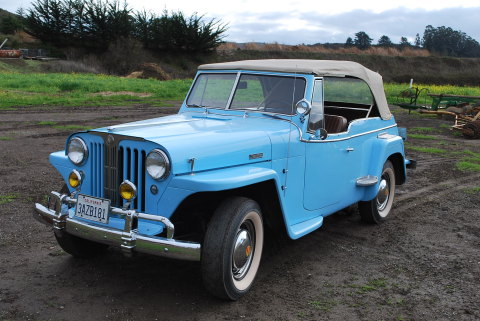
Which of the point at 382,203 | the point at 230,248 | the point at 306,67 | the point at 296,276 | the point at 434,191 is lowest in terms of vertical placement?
the point at 296,276

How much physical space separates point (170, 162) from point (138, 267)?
1364 millimetres

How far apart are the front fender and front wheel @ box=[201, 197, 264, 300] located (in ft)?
0.64

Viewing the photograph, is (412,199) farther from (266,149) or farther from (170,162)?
(170,162)

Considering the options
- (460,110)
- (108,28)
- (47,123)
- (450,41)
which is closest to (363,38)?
(450,41)

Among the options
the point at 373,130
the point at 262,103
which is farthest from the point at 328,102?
the point at 262,103

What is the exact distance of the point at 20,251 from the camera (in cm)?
456

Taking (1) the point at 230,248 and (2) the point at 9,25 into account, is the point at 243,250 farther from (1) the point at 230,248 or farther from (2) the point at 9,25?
(2) the point at 9,25

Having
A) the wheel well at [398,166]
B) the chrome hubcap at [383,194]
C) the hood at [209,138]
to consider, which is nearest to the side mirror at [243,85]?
the hood at [209,138]

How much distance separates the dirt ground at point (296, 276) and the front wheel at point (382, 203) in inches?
5.1

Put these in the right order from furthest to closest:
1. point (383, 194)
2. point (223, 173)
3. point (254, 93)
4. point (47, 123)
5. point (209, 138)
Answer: point (47, 123), point (383, 194), point (254, 93), point (209, 138), point (223, 173)

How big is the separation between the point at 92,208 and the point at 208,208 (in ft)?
2.94

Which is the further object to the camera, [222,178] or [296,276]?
[296,276]

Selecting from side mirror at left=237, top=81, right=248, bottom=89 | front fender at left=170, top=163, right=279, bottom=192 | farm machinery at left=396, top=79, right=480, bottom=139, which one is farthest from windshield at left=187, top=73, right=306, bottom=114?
farm machinery at left=396, top=79, right=480, bottom=139

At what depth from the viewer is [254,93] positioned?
488 centimetres
